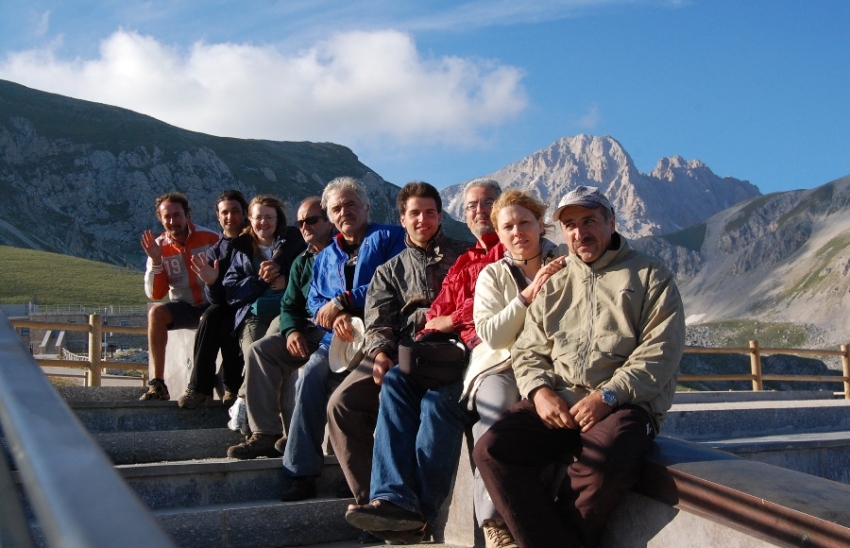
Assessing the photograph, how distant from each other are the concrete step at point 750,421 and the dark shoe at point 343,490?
3.99 m

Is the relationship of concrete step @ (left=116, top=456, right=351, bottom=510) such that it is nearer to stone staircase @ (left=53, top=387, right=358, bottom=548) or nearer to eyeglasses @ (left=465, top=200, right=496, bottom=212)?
stone staircase @ (left=53, top=387, right=358, bottom=548)

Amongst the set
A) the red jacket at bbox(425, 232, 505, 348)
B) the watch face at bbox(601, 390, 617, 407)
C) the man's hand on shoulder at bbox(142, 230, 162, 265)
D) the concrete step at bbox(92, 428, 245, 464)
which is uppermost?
the man's hand on shoulder at bbox(142, 230, 162, 265)

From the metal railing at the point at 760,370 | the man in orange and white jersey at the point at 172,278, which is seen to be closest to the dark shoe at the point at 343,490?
the man in orange and white jersey at the point at 172,278

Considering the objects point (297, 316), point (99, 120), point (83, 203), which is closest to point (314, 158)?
point (99, 120)

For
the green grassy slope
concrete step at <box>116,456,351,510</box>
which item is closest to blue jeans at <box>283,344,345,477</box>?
concrete step at <box>116,456,351,510</box>

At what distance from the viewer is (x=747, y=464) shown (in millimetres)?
3389

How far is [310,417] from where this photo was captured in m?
5.13

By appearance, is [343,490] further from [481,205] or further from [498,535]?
[481,205]

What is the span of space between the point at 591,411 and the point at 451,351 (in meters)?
1.10

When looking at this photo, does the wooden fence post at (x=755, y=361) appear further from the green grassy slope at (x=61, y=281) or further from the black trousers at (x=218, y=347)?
the green grassy slope at (x=61, y=281)

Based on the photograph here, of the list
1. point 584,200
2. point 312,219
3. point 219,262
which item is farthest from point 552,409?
point 219,262

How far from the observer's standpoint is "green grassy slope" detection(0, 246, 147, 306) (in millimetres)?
79562

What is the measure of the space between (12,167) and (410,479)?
141 m

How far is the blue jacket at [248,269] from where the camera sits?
259 inches
